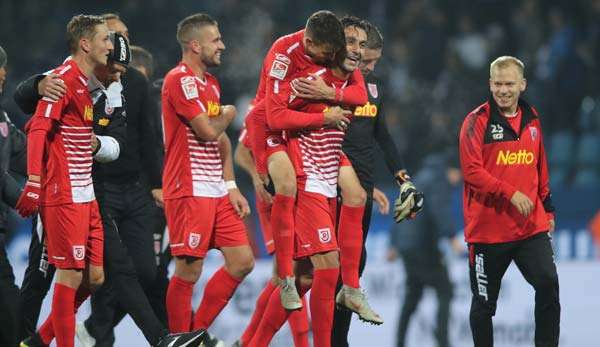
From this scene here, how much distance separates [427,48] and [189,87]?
593 centimetres

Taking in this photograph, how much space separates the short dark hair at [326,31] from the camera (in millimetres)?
6273

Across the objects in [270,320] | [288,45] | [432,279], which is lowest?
[432,279]

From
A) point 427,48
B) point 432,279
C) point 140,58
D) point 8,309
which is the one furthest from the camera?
point 427,48

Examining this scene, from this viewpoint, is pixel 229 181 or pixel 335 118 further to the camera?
pixel 229 181

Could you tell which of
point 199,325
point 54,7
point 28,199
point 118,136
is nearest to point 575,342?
point 199,325

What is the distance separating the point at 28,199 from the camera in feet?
19.5

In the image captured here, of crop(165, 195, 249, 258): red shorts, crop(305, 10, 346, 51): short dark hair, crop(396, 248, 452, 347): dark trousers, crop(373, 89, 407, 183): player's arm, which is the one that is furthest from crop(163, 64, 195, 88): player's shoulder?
crop(396, 248, 452, 347): dark trousers

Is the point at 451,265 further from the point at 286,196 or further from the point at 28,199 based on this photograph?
the point at 28,199

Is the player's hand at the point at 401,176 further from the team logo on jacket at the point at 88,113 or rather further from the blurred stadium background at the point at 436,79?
the blurred stadium background at the point at 436,79

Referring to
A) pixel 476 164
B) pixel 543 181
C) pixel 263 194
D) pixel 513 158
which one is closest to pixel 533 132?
pixel 513 158

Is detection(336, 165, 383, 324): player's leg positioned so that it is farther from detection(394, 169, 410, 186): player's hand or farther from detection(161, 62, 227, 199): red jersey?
detection(161, 62, 227, 199): red jersey

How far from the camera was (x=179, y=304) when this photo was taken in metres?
6.95

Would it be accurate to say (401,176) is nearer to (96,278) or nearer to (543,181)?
(543,181)

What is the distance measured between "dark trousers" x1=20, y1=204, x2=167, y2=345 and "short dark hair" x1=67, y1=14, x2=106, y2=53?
1017mm
